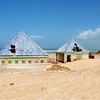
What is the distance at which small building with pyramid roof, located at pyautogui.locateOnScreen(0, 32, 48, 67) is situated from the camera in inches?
1035

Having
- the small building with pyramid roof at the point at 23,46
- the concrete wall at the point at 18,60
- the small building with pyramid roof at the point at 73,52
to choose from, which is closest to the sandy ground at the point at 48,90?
the concrete wall at the point at 18,60

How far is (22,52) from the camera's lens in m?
26.4

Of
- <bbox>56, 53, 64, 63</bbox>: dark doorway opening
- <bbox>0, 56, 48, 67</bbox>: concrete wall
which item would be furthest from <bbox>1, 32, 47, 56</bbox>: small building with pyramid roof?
<bbox>56, 53, 64, 63</bbox>: dark doorway opening

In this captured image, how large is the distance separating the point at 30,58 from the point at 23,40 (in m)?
1.90

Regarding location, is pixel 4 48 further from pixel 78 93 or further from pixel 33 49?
pixel 78 93

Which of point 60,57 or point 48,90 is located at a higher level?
point 60,57

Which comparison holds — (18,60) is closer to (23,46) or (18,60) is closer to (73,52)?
(23,46)

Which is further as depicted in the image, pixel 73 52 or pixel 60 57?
pixel 60 57

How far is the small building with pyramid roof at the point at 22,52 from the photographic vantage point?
26.3 meters

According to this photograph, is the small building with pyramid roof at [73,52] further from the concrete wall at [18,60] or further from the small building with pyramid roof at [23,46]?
the concrete wall at [18,60]

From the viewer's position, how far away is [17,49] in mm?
26516

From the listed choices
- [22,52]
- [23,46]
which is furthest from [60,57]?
[22,52]

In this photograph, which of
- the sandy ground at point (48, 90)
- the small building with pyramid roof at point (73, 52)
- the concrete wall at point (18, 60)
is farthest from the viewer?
the small building with pyramid roof at point (73, 52)

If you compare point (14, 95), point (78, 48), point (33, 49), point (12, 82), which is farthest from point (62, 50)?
point (14, 95)
